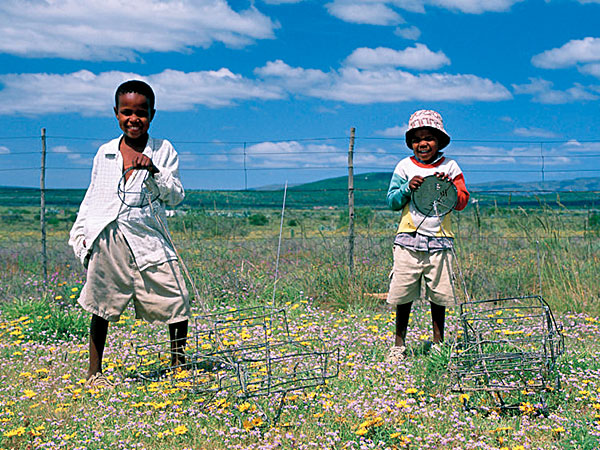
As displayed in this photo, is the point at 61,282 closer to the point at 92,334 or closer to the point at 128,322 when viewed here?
the point at 128,322

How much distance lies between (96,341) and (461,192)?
9.23 feet

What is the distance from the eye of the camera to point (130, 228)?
436cm

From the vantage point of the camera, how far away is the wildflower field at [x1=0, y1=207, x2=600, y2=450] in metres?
3.53

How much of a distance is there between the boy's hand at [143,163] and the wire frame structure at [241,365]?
1.02m

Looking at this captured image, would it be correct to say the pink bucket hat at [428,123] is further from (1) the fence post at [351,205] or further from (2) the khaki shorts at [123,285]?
(1) the fence post at [351,205]

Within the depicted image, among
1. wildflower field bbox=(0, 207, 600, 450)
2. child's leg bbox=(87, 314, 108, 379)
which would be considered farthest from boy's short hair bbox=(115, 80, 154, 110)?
wildflower field bbox=(0, 207, 600, 450)

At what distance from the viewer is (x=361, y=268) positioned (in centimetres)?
758

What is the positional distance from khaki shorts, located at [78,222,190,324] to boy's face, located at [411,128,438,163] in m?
1.98

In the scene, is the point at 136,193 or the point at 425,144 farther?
the point at 425,144

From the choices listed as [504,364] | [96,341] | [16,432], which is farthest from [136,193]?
[504,364]

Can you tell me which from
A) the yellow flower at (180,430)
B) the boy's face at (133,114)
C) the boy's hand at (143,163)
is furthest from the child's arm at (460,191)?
the yellow flower at (180,430)

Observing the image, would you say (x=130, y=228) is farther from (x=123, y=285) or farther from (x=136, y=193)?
(x=123, y=285)

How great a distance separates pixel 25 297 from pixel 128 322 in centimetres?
209

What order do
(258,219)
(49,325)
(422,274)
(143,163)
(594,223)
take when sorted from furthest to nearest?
(258,219) < (594,223) < (49,325) < (422,274) < (143,163)
